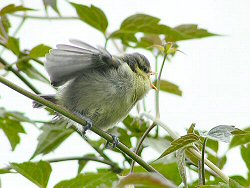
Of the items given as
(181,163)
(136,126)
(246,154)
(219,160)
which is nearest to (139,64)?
(136,126)

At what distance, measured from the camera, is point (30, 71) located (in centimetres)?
235

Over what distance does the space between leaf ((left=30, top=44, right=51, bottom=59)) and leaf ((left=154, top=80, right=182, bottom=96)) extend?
1.83 feet

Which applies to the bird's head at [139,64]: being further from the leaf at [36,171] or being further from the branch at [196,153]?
the leaf at [36,171]

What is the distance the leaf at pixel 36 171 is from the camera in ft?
5.53

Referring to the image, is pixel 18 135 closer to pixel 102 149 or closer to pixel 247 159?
pixel 102 149

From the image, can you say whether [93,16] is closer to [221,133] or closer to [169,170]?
[169,170]

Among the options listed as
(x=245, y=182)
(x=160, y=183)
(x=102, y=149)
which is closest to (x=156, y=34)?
(x=102, y=149)

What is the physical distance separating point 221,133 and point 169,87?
42.4 inches

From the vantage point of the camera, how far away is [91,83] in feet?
8.28

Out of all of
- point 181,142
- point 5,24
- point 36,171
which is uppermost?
point 5,24

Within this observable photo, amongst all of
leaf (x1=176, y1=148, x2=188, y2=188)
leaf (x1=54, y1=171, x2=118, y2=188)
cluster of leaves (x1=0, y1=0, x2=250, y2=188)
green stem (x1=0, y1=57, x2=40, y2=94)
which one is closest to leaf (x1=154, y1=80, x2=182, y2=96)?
cluster of leaves (x1=0, y1=0, x2=250, y2=188)

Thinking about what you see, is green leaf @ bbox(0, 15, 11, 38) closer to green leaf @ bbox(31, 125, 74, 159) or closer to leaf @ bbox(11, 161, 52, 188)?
green leaf @ bbox(31, 125, 74, 159)

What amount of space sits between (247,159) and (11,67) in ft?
3.71

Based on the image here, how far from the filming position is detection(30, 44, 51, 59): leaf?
2271mm
